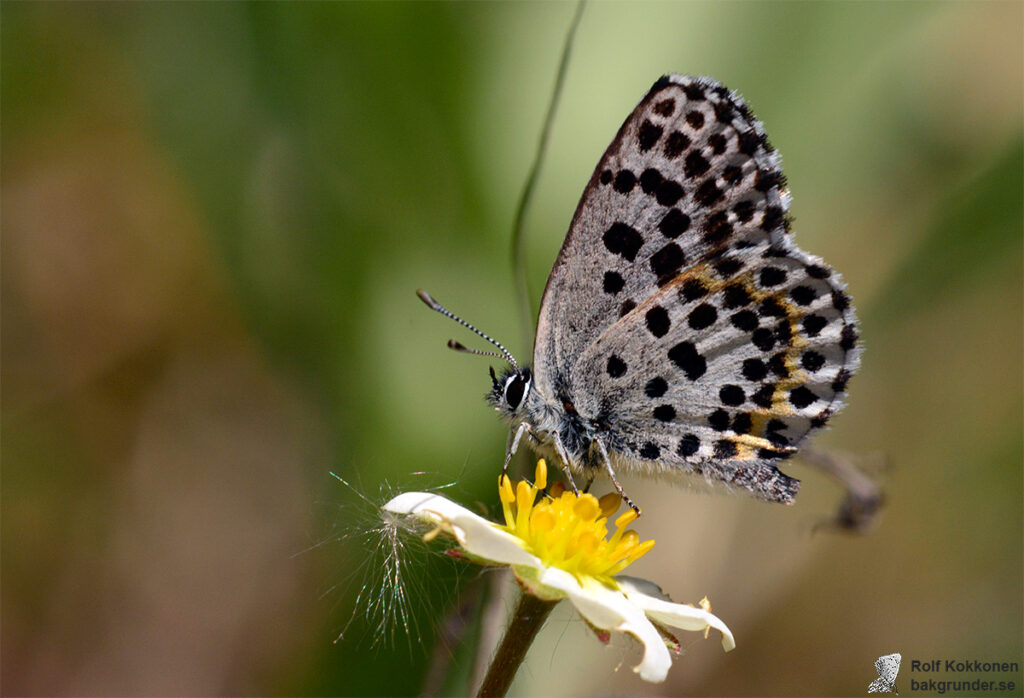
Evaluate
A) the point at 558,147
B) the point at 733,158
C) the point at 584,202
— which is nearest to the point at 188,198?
the point at 558,147

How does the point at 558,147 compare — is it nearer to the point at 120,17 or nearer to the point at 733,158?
the point at 733,158

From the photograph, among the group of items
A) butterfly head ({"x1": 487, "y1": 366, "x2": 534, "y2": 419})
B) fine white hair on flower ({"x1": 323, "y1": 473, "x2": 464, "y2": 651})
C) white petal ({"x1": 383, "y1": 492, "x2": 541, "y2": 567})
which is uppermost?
butterfly head ({"x1": 487, "y1": 366, "x2": 534, "y2": 419})

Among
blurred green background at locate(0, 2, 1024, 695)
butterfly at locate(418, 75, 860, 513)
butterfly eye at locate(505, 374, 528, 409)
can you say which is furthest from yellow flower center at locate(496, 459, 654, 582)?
blurred green background at locate(0, 2, 1024, 695)

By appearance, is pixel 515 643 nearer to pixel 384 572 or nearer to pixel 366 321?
pixel 384 572

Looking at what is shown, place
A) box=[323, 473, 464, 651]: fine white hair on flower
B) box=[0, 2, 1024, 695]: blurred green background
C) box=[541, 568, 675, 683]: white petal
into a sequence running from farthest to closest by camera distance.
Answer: box=[0, 2, 1024, 695]: blurred green background, box=[323, 473, 464, 651]: fine white hair on flower, box=[541, 568, 675, 683]: white petal

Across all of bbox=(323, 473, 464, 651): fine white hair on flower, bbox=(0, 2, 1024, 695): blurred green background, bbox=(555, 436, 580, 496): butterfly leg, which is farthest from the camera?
bbox=(0, 2, 1024, 695): blurred green background

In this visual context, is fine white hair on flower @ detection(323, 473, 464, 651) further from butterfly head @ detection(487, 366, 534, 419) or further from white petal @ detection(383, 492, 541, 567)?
butterfly head @ detection(487, 366, 534, 419)

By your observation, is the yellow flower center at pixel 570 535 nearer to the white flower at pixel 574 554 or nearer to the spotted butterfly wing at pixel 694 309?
the white flower at pixel 574 554
